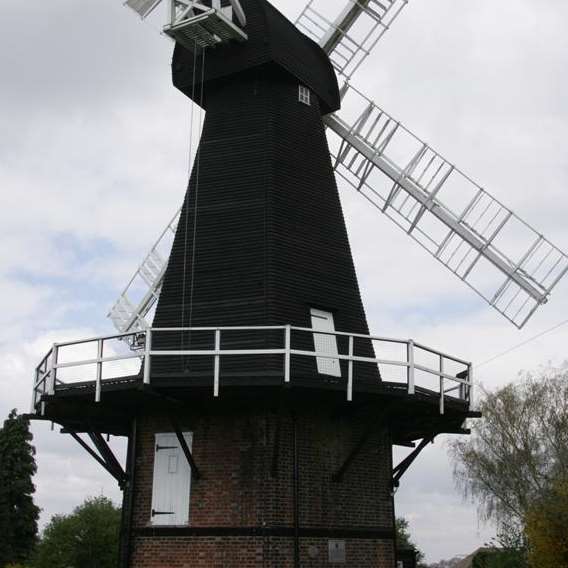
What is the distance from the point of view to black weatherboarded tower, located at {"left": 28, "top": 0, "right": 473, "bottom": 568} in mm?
11969

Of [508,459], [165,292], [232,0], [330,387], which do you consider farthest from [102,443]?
[508,459]

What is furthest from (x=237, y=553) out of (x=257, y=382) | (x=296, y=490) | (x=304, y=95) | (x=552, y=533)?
(x=552, y=533)

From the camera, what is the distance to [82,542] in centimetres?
3784

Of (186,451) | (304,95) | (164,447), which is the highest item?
(304,95)

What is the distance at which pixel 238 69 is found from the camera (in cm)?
1526

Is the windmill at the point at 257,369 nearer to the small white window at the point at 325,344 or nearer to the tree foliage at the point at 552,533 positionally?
the small white window at the point at 325,344

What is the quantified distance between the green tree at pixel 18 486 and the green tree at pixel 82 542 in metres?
0.94

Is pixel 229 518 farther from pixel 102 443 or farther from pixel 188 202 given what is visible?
pixel 188 202

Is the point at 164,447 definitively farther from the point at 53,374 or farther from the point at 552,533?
the point at 552,533

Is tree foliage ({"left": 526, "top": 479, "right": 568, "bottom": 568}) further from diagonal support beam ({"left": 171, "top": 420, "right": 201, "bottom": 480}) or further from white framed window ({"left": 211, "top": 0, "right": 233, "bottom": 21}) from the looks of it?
white framed window ({"left": 211, "top": 0, "right": 233, "bottom": 21})

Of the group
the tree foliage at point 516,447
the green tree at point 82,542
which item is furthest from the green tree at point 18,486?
the tree foliage at point 516,447

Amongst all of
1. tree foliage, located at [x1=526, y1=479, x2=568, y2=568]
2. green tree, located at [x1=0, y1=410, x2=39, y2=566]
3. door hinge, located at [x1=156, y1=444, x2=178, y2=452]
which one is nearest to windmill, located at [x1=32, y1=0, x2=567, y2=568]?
door hinge, located at [x1=156, y1=444, x2=178, y2=452]

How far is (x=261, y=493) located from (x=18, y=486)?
92.1 feet

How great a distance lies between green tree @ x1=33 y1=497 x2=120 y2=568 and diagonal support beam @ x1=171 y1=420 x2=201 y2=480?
2701 cm
